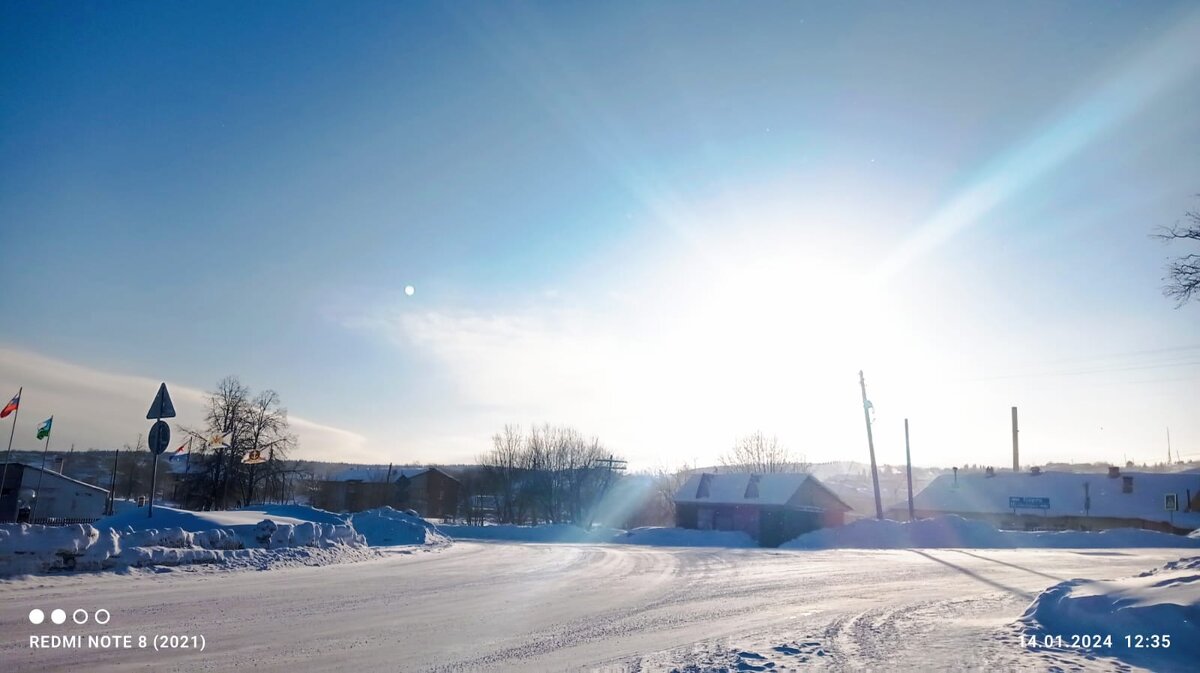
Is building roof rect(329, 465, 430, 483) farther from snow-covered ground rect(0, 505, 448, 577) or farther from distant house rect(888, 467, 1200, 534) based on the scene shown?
snow-covered ground rect(0, 505, 448, 577)

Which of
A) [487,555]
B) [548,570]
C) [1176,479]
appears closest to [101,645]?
[548,570]

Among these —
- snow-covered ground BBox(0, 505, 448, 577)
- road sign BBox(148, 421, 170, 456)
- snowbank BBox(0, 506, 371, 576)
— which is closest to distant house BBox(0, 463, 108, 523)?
snow-covered ground BBox(0, 505, 448, 577)

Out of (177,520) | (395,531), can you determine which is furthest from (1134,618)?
(395,531)

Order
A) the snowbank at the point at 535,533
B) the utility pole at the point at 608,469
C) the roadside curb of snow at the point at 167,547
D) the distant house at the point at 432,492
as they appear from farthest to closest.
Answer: the distant house at the point at 432,492 < the utility pole at the point at 608,469 < the snowbank at the point at 535,533 < the roadside curb of snow at the point at 167,547

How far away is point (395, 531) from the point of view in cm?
3028

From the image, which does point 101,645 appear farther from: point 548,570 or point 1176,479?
point 1176,479

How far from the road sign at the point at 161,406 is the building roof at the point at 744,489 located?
43059 mm

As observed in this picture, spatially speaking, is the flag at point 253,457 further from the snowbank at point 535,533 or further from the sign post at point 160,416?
the sign post at point 160,416

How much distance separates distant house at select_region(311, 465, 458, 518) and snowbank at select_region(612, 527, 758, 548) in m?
51.0

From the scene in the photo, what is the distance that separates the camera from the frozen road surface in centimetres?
840

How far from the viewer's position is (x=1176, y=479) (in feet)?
212

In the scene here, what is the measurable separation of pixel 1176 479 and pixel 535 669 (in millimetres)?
76596

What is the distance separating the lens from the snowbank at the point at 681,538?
140ft

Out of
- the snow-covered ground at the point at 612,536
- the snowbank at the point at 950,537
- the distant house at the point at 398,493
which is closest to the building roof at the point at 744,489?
the snow-covered ground at the point at 612,536
